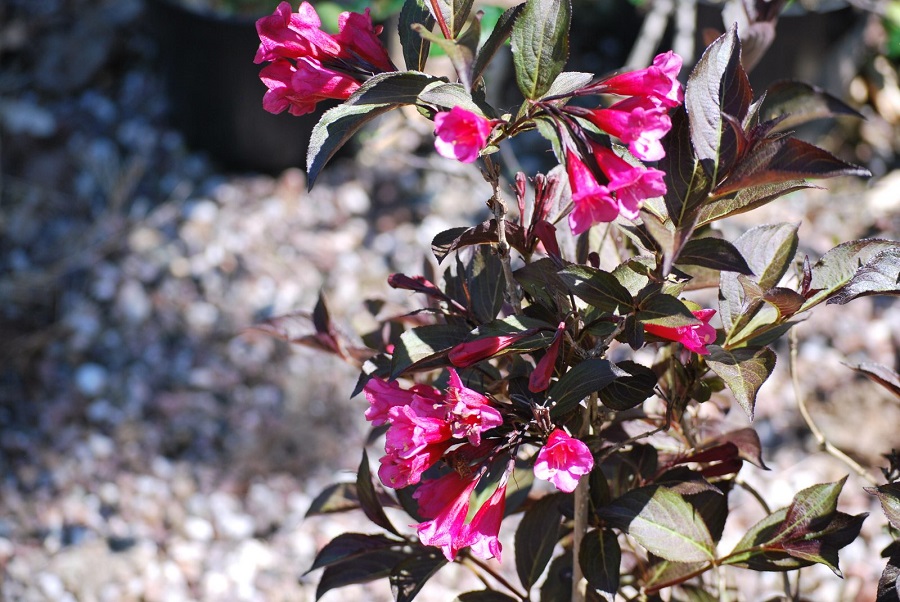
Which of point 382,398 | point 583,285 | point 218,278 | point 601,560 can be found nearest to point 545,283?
point 583,285

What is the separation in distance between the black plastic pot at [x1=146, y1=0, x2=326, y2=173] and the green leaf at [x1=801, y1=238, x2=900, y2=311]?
2.07 meters

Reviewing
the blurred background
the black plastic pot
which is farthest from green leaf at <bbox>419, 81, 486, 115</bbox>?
the black plastic pot

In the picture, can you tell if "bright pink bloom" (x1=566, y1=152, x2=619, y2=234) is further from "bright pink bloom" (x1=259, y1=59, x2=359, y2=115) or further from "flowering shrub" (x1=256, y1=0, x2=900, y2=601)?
"bright pink bloom" (x1=259, y1=59, x2=359, y2=115)

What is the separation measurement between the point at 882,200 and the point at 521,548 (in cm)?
209

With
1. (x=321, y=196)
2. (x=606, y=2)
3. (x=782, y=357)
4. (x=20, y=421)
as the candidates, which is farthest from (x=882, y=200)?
(x=20, y=421)

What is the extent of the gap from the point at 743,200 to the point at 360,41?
0.30 m

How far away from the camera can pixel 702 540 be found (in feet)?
2.65

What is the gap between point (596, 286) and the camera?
2.20ft

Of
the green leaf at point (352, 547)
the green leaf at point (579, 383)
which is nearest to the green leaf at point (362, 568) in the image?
the green leaf at point (352, 547)

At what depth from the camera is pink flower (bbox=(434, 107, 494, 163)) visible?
1.91ft

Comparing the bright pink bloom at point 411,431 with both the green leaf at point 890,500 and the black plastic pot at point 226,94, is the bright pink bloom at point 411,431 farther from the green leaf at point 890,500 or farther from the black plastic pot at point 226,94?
the black plastic pot at point 226,94

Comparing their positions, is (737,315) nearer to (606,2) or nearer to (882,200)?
(882,200)

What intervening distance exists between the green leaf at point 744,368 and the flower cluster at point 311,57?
0.33m

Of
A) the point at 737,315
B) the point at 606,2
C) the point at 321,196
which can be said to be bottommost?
the point at 321,196
